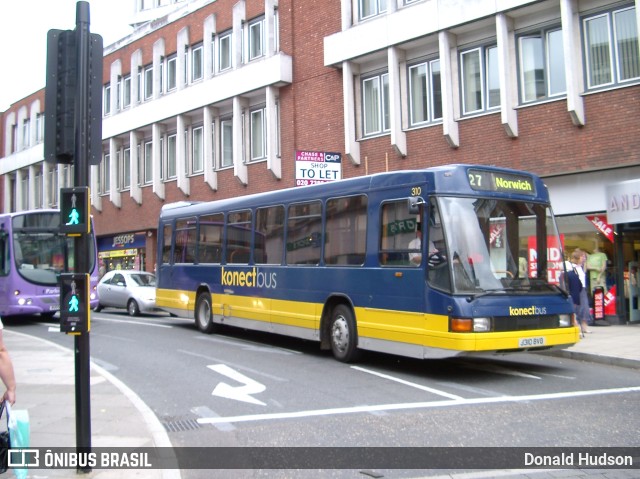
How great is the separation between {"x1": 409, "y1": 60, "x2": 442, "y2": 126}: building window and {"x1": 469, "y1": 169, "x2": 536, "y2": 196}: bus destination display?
8.57 metres

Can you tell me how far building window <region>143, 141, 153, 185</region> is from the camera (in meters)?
30.8

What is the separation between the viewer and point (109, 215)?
33156 millimetres

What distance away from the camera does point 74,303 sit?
197 inches

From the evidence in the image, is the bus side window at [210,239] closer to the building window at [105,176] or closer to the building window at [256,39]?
the building window at [256,39]

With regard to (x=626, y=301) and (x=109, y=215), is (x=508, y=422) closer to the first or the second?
(x=626, y=301)

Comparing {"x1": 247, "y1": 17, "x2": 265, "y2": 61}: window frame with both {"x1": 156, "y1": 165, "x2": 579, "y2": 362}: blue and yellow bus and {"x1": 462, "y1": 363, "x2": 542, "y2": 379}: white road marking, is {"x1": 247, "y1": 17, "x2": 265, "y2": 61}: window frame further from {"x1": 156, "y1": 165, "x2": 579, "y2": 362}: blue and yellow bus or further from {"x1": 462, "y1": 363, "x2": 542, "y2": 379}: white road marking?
{"x1": 462, "y1": 363, "x2": 542, "y2": 379}: white road marking

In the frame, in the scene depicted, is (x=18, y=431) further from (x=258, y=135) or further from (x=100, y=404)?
(x=258, y=135)

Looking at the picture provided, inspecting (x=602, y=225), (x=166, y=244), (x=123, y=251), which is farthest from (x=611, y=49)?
(x=123, y=251)

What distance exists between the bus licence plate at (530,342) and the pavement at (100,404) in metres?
2.23

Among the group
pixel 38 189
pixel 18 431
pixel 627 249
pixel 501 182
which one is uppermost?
pixel 38 189

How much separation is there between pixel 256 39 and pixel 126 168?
11471 millimetres

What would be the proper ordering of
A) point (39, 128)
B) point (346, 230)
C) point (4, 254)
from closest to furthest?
point (346, 230) → point (4, 254) → point (39, 128)

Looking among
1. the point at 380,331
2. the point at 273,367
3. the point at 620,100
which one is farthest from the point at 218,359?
the point at 620,100

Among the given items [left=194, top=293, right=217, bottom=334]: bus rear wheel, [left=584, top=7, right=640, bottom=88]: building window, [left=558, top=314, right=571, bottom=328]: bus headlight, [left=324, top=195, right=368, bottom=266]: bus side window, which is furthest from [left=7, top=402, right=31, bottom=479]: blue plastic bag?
[left=584, top=7, right=640, bottom=88]: building window
